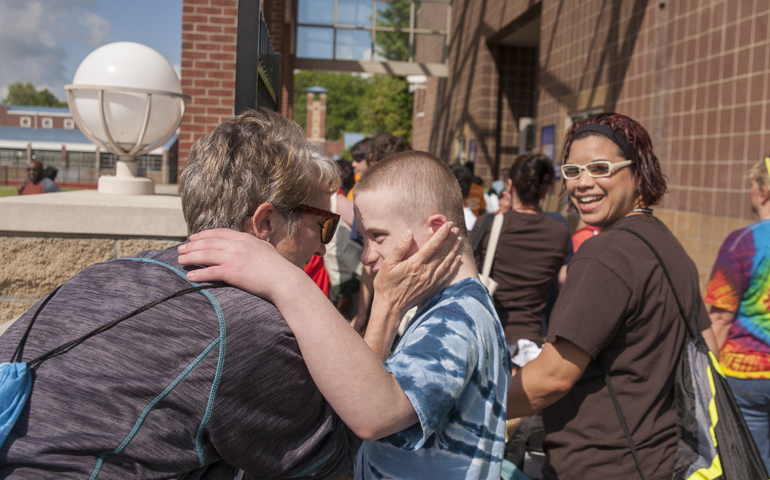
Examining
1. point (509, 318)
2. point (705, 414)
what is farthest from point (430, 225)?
point (509, 318)

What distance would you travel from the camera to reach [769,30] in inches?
222

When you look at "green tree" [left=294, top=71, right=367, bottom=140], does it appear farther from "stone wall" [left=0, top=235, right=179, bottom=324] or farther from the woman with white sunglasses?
the woman with white sunglasses

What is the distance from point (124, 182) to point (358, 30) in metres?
14.4

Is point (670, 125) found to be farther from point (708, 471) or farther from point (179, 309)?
point (179, 309)

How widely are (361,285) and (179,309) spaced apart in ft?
9.41

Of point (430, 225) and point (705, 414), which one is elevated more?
point (430, 225)

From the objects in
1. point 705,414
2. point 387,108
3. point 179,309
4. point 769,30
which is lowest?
point 705,414

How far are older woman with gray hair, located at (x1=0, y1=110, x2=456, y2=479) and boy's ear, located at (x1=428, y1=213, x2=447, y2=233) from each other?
0.49 m

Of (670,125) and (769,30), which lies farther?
(670,125)

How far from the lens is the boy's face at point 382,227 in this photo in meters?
1.55

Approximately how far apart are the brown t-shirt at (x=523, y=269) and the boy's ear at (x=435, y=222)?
2.44 meters

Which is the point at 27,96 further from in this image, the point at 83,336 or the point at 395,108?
the point at 83,336

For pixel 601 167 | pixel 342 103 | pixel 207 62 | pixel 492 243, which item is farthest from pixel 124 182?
pixel 342 103

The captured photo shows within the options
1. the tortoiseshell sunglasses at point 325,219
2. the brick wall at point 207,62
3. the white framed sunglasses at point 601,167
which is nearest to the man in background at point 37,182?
the brick wall at point 207,62
